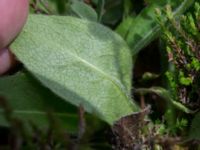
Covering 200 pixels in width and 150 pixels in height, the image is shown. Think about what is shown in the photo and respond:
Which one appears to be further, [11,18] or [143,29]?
[143,29]

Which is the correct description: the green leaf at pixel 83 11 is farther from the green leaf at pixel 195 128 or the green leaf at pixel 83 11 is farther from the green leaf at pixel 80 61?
the green leaf at pixel 195 128

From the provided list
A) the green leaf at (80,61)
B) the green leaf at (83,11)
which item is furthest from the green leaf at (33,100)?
the green leaf at (83,11)

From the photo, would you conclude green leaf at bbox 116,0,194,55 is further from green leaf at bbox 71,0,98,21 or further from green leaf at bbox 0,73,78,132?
green leaf at bbox 0,73,78,132

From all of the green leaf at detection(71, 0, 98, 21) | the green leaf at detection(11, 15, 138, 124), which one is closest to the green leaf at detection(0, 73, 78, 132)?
the green leaf at detection(11, 15, 138, 124)

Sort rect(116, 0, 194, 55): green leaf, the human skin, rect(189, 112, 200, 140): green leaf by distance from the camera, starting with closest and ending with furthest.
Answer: the human skin → rect(189, 112, 200, 140): green leaf → rect(116, 0, 194, 55): green leaf

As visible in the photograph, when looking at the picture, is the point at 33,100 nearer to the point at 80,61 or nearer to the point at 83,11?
the point at 80,61

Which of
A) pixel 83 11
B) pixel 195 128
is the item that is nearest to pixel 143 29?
pixel 83 11
